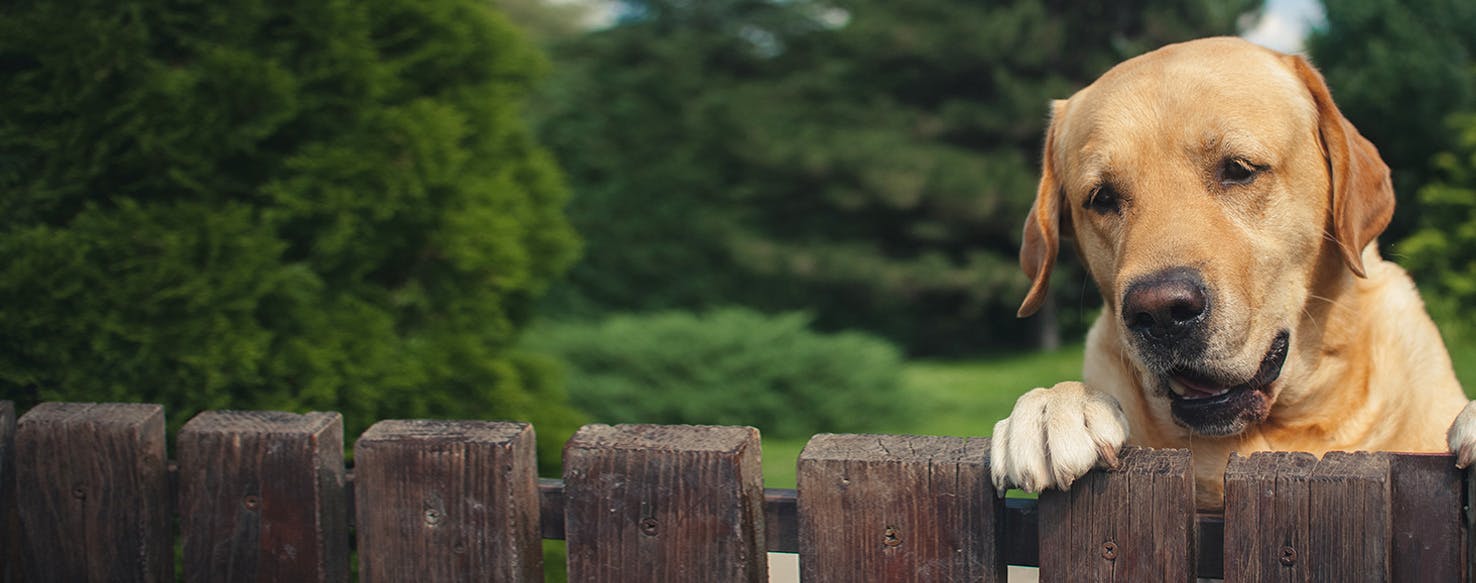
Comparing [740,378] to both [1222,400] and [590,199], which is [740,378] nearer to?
[1222,400]

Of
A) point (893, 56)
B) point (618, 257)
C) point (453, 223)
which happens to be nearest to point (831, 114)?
point (893, 56)

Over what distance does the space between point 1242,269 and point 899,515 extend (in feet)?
3.12

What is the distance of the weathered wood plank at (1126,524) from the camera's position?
69.9 inches

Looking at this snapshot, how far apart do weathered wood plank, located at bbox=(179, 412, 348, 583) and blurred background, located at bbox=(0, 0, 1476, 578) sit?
1.50 meters

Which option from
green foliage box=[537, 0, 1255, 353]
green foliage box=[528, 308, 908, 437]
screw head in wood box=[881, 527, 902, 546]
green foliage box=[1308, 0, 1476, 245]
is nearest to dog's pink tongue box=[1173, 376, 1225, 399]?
screw head in wood box=[881, 527, 902, 546]

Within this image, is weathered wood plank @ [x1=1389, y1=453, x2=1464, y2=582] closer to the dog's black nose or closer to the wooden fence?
the wooden fence

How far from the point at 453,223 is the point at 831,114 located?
10506 millimetres

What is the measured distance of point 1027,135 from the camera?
13703mm

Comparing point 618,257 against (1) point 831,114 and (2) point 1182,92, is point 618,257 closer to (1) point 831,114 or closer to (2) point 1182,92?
(1) point 831,114

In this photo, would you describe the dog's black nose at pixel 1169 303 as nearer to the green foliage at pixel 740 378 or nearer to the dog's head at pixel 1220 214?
the dog's head at pixel 1220 214

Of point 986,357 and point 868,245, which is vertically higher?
point 868,245

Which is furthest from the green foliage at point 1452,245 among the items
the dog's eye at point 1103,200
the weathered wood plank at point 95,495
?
the weathered wood plank at point 95,495

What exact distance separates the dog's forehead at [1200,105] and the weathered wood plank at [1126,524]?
36.2 inches

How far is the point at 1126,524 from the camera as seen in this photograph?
70.7 inches
